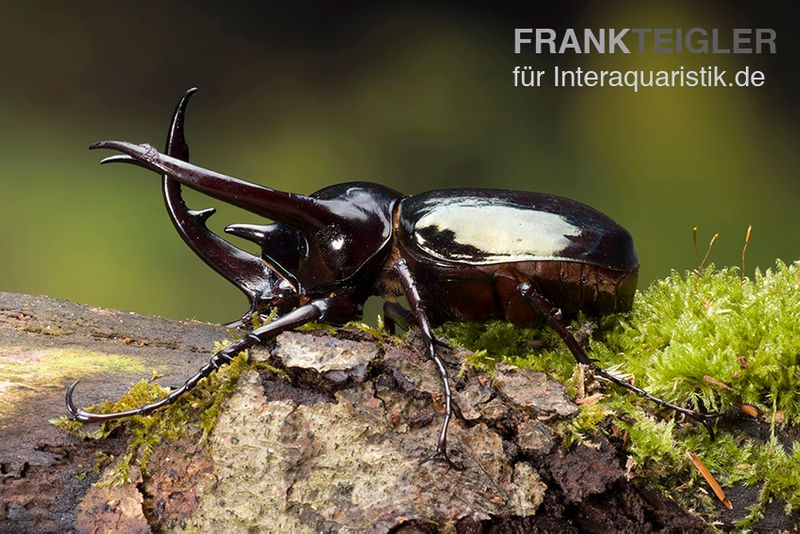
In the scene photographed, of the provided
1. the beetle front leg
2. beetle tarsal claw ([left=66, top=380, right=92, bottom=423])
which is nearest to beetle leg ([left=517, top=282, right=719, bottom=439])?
the beetle front leg

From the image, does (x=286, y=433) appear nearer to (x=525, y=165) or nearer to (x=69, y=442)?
(x=69, y=442)

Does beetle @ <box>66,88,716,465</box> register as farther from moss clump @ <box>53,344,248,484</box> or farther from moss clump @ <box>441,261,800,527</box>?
moss clump @ <box>53,344,248,484</box>

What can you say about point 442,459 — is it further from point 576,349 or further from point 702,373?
point 702,373

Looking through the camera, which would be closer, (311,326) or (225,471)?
(225,471)

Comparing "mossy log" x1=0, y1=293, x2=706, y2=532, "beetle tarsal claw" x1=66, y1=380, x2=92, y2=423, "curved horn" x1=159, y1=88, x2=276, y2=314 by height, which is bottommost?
"mossy log" x1=0, y1=293, x2=706, y2=532

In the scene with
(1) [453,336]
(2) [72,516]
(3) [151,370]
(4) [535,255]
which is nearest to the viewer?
(2) [72,516]

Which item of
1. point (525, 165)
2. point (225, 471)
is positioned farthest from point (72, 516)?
point (525, 165)

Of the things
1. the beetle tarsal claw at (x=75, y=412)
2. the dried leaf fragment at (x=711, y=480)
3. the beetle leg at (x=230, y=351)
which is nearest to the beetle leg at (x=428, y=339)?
the beetle leg at (x=230, y=351)

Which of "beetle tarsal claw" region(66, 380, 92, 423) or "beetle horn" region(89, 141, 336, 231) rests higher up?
"beetle horn" region(89, 141, 336, 231)
